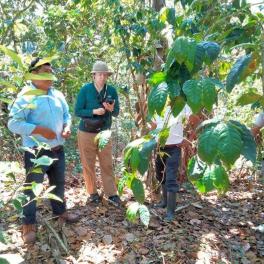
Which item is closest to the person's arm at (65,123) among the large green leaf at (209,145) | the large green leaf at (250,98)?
the large green leaf at (250,98)

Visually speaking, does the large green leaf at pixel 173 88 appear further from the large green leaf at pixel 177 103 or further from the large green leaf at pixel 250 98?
the large green leaf at pixel 250 98

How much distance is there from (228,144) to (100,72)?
3.54 m

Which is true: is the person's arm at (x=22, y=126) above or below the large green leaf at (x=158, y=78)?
below

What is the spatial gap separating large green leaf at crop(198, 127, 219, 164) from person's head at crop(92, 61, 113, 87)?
3.44 metres

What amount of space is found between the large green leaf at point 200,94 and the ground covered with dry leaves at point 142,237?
2391mm

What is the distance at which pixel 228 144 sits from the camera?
3.60 ft

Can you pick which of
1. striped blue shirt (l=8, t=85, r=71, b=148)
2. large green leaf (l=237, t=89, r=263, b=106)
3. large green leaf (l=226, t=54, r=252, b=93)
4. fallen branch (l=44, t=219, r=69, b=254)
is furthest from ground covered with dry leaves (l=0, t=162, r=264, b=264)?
large green leaf (l=226, t=54, r=252, b=93)

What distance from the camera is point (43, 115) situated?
12.1ft

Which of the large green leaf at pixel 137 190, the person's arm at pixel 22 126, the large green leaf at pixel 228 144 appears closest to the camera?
the large green leaf at pixel 228 144

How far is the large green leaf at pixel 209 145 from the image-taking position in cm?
112

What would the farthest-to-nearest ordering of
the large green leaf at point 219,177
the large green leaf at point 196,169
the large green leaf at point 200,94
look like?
the large green leaf at point 196,169
the large green leaf at point 219,177
the large green leaf at point 200,94

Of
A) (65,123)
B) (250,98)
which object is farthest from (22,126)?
(250,98)

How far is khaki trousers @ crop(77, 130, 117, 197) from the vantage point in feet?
15.3

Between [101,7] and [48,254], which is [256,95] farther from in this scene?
[101,7]
